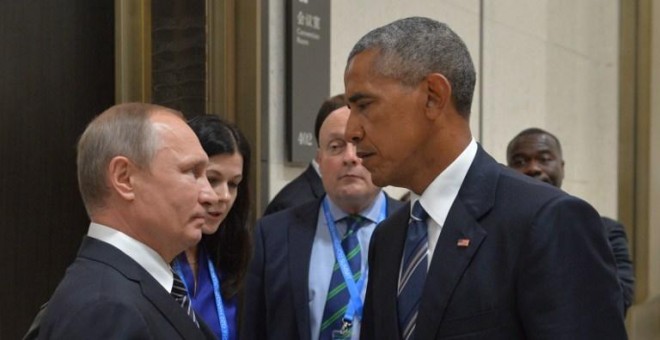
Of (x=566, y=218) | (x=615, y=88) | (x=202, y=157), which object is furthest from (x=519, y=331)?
(x=615, y=88)

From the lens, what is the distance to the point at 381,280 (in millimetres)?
2482

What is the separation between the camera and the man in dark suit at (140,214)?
2.11 meters

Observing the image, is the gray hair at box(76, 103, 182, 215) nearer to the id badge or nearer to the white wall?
the id badge

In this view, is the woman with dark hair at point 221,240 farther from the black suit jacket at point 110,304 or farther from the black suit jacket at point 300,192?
the black suit jacket at point 110,304

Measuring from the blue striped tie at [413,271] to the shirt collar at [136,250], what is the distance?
0.55 meters

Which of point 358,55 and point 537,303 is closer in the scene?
point 537,303

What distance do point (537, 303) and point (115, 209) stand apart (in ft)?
3.14

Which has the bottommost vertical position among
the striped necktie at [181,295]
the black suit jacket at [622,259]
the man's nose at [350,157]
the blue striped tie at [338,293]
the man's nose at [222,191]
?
the black suit jacket at [622,259]

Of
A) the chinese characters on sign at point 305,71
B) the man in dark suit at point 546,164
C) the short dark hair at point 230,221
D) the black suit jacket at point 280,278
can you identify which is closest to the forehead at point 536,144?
the man in dark suit at point 546,164

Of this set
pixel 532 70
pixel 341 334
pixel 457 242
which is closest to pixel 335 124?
pixel 341 334

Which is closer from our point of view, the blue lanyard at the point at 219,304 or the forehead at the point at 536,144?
the blue lanyard at the point at 219,304

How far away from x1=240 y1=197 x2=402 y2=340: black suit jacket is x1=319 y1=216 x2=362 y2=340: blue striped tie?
2.5 inches

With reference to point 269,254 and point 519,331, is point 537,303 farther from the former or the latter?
point 269,254

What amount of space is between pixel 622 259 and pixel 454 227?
3.18 meters
